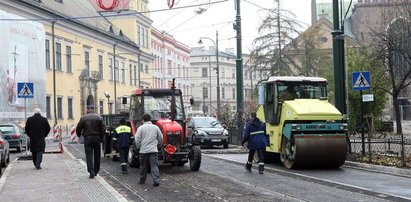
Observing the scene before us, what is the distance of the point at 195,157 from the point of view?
54.5 ft

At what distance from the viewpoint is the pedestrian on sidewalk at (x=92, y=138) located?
14344 millimetres

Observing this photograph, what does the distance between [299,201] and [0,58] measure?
104 ft

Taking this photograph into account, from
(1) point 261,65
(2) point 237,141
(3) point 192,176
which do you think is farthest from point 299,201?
(1) point 261,65

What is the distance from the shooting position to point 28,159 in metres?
20.7

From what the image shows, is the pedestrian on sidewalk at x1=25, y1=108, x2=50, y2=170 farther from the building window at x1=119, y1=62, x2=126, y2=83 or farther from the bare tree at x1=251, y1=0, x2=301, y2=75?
the building window at x1=119, y1=62, x2=126, y2=83

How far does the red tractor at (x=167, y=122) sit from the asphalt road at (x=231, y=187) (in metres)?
0.43

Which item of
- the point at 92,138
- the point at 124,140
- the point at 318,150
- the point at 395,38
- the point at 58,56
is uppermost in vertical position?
the point at 58,56

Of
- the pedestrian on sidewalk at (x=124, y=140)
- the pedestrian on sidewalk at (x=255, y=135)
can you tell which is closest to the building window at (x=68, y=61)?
the pedestrian on sidewalk at (x=124, y=140)

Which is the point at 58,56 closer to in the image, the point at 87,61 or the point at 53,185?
the point at 87,61

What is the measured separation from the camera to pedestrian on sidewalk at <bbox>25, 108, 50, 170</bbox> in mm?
16703

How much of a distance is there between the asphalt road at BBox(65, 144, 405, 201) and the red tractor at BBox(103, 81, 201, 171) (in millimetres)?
431

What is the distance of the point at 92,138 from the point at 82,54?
42274 mm

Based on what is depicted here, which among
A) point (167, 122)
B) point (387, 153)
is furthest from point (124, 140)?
point (387, 153)

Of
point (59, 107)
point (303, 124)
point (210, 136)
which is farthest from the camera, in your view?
point (59, 107)
